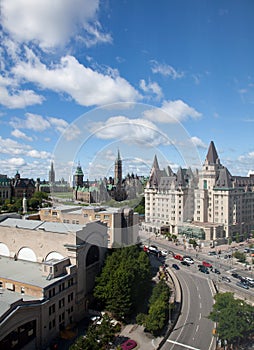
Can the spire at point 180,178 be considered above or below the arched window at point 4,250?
above

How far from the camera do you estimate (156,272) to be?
23078 millimetres

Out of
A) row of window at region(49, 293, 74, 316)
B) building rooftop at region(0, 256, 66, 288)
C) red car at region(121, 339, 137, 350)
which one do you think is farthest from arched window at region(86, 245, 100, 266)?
red car at region(121, 339, 137, 350)

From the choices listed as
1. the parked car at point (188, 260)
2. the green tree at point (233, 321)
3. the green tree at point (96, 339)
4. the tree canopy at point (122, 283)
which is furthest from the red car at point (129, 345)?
the parked car at point (188, 260)

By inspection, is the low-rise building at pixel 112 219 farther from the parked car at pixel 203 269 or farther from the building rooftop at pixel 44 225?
the parked car at pixel 203 269

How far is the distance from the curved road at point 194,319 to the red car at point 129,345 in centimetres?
144

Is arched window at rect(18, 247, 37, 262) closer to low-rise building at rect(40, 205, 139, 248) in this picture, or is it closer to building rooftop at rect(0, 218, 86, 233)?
building rooftop at rect(0, 218, 86, 233)

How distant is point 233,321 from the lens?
12617 millimetres

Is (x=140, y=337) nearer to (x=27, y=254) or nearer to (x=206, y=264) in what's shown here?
(x=27, y=254)

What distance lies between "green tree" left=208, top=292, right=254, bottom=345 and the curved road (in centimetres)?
108

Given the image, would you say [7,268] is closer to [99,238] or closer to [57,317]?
[57,317]

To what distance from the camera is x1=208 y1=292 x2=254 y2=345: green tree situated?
491 inches

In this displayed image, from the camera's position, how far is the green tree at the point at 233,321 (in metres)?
12.5

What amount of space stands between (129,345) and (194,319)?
14.1 feet

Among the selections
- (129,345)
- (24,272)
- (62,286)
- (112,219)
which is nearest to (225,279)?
(112,219)
